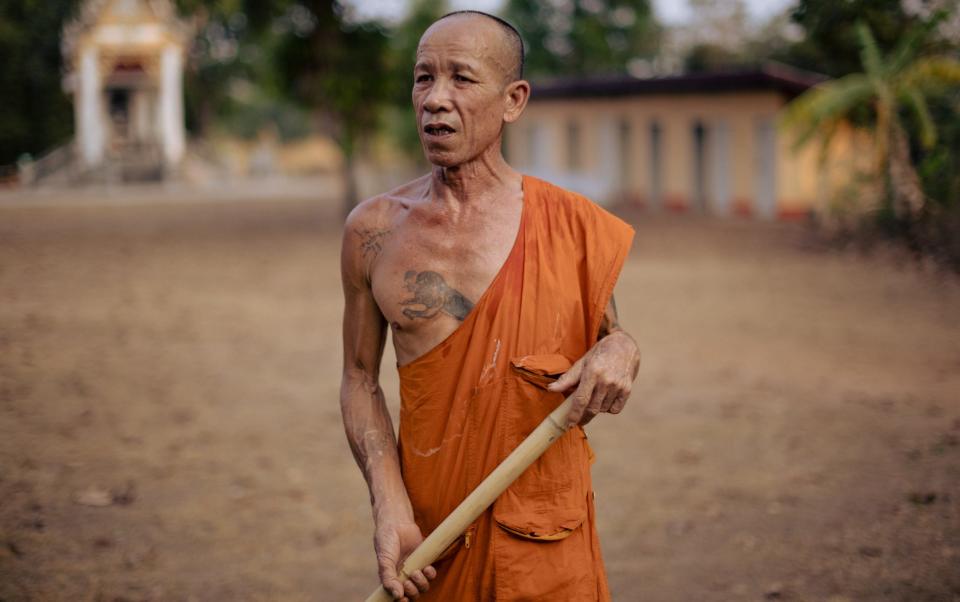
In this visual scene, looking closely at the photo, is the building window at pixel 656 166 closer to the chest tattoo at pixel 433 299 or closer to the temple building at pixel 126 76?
the temple building at pixel 126 76

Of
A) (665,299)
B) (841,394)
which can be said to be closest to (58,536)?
(841,394)

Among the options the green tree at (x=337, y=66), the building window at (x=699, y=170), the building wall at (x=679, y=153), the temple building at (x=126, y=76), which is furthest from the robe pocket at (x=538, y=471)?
the temple building at (x=126, y=76)

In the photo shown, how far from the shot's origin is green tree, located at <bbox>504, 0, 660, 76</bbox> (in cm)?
3550

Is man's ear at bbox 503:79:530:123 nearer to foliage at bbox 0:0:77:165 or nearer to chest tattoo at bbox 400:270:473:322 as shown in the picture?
chest tattoo at bbox 400:270:473:322

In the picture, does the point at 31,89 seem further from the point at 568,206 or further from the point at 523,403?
the point at 523,403

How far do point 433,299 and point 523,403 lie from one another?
320 millimetres

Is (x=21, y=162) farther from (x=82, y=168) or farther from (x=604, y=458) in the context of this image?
(x=604, y=458)

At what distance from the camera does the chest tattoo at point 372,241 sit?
2451 millimetres

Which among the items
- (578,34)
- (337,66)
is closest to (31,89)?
(578,34)

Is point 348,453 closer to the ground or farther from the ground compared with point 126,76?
closer to the ground

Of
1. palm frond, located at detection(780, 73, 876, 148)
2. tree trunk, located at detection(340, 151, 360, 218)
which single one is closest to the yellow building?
palm frond, located at detection(780, 73, 876, 148)

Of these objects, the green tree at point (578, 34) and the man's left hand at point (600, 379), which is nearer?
the man's left hand at point (600, 379)

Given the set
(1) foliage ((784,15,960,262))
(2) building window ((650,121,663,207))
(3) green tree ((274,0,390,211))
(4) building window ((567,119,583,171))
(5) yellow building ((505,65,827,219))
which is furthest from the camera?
(4) building window ((567,119,583,171))

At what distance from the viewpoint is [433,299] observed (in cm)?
234
